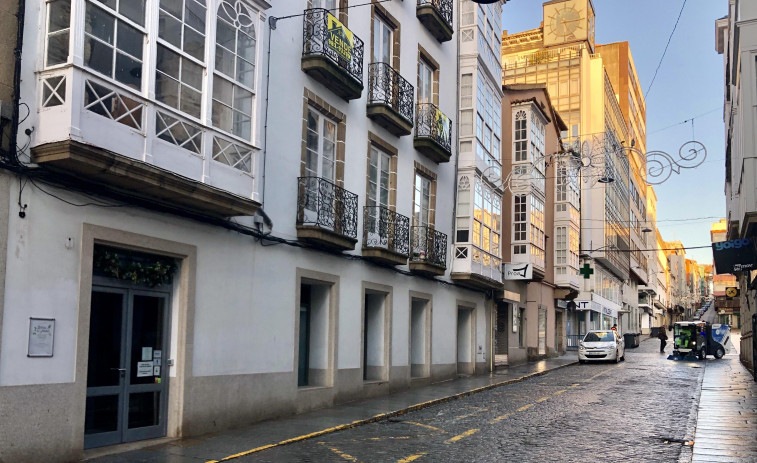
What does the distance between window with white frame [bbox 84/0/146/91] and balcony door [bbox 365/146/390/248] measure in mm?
8193

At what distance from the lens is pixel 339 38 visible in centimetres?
1577

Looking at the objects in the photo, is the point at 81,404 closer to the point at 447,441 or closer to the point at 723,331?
the point at 447,441

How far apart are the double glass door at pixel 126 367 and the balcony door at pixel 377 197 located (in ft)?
22.8

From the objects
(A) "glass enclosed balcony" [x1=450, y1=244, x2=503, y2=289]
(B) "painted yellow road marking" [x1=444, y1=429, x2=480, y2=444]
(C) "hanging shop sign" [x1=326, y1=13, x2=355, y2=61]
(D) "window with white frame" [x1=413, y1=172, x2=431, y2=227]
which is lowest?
(B) "painted yellow road marking" [x1=444, y1=429, x2=480, y2=444]

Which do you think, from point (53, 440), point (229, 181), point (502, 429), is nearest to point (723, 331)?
point (502, 429)

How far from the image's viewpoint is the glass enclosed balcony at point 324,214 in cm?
1482

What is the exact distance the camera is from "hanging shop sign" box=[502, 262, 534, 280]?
28.3 m

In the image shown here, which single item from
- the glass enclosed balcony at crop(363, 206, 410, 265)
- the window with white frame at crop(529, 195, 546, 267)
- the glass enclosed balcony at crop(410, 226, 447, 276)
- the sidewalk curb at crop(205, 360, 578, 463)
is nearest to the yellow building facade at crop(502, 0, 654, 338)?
the window with white frame at crop(529, 195, 546, 267)

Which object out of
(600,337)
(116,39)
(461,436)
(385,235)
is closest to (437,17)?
(385,235)

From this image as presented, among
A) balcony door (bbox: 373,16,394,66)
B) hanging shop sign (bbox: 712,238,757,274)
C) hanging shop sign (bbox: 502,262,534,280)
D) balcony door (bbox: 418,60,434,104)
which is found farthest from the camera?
hanging shop sign (bbox: 502,262,534,280)

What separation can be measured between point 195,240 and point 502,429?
6.21 metres

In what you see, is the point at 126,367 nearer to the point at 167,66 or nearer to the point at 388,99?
the point at 167,66

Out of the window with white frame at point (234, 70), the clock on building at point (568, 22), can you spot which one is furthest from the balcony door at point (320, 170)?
the clock on building at point (568, 22)

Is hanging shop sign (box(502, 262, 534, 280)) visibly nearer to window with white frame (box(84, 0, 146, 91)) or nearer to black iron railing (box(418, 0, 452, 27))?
black iron railing (box(418, 0, 452, 27))
